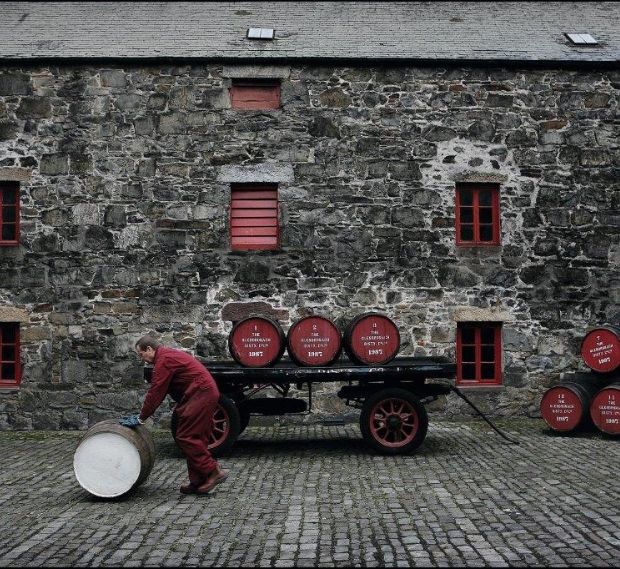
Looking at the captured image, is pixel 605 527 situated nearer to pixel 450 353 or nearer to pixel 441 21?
pixel 450 353

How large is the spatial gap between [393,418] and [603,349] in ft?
12.0

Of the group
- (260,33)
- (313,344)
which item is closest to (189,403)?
(313,344)

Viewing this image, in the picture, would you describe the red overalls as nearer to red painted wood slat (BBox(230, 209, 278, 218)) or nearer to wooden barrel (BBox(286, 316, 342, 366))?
wooden barrel (BBox(286, 316, 342, 366))

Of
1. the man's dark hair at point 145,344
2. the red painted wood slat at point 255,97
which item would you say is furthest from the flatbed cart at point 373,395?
the red painted wood slat at point 255,97

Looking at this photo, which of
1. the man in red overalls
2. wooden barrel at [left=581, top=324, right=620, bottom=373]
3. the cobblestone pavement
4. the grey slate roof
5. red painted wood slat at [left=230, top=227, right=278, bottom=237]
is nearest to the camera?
the cobblestone pavement

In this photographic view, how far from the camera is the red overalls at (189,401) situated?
22.5 ft

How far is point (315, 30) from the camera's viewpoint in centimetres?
1360

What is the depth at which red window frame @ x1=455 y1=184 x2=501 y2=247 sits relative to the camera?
483 inches

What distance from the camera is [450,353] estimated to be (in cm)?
1192

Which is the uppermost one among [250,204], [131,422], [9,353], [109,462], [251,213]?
[250,204]

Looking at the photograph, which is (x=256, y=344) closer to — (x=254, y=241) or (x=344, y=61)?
(x=254, y=241)

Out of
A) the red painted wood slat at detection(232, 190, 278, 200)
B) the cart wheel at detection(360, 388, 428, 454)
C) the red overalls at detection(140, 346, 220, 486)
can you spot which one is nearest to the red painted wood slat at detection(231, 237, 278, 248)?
the red painted wood slat at detection(232, 190, 278, 200)

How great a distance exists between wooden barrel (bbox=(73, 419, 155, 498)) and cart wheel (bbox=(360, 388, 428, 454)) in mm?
3078

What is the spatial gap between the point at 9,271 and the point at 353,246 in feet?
18.5
